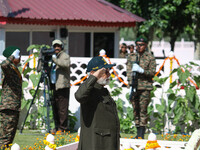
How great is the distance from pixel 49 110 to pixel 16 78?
3720 millimetres

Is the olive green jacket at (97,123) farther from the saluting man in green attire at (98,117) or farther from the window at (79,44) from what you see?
the window at (79,44)

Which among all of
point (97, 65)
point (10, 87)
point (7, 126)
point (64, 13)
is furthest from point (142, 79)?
point (64, 13)

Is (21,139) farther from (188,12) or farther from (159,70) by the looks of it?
(188,12)

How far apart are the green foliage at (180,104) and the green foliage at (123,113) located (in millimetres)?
552

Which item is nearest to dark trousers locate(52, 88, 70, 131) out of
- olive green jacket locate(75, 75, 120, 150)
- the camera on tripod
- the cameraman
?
the cameraman

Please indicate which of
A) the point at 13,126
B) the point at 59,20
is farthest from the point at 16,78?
the point at 59,20

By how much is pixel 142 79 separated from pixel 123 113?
2.28 metres

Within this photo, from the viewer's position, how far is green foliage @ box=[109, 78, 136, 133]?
37.2ft

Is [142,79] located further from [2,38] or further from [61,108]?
[2,38]

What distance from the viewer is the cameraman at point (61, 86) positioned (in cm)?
1017

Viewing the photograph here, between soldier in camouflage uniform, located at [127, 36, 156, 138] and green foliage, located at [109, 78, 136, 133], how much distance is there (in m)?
1.57

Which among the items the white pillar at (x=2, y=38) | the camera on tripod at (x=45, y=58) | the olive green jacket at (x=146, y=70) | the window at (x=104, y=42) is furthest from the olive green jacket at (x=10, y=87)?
the window at (x=104, y=42)

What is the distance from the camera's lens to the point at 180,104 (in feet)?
36.4

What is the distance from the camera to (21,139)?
10.2 meters
